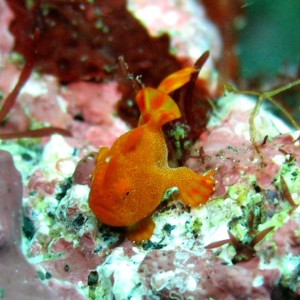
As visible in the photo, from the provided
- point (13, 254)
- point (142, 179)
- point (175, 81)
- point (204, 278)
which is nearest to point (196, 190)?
point (142, 179)

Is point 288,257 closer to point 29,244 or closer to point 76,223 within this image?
point 76,223

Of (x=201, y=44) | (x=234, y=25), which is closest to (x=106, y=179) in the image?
(x=201, y=44)

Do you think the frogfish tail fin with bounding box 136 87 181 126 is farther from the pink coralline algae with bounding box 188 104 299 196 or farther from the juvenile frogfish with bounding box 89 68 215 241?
the pink coralline algae with bounding box 188 104 299 196

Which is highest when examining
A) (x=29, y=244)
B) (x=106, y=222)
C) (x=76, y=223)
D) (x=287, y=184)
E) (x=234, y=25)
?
(x=234, y=25)

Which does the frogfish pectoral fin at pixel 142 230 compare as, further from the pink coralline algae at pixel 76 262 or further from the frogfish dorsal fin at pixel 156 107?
the frogfish dorsal fin at pixel 156 107

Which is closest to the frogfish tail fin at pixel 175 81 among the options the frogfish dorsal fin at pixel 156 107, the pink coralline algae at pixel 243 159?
the frogfish dorsal fin at pixel 156 107

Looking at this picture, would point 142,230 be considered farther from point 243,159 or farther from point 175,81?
point 175,81
